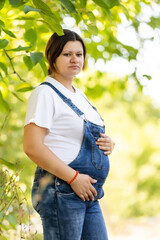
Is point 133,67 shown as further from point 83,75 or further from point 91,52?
point 83,75

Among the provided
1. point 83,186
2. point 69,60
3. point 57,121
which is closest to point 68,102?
point 57,121

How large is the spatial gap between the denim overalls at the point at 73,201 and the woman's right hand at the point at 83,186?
2cm

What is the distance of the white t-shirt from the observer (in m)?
1.59

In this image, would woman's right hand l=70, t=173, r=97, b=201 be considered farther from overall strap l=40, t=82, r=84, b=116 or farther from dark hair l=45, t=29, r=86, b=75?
dark hair l=45, t=29, r=86, b=75

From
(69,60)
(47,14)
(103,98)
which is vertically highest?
(47,14)

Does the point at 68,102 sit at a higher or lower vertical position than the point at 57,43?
lower

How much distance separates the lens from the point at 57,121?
1.64m

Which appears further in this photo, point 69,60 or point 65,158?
point 69,60

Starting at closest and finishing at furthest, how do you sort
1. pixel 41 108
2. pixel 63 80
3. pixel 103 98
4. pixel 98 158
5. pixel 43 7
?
pixel 43 7, pixel 41 108, pixel 98 158, pixel 63 80, pixel 103 98

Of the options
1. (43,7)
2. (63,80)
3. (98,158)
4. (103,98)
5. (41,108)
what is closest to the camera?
(43,7)

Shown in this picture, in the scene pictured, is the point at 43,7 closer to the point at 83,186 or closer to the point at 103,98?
the point at 83,186

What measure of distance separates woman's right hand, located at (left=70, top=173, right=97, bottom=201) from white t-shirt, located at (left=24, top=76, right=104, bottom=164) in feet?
0.30

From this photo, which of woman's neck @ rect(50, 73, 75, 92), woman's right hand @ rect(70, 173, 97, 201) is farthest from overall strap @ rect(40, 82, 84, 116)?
woman's right hand @ rect(70, 173, 97, 201)

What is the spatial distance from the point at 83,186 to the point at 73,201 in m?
0.08
